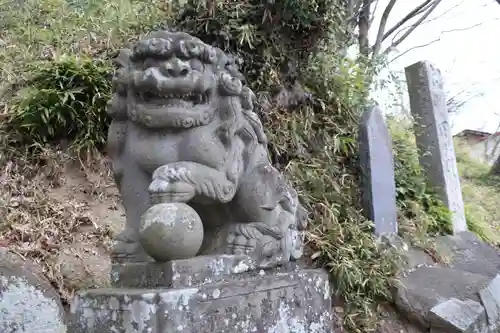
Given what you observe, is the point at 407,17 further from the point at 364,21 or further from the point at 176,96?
the point at 176,96

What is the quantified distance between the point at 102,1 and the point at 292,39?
7.95 feet

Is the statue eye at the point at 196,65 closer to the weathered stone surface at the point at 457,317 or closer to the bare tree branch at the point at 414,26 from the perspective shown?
the weathered stone surface at the point at 457,317

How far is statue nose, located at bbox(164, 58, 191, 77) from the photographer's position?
2090 millimetres

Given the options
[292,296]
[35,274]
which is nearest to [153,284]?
[292,296]

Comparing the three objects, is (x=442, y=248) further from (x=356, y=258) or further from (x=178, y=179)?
(x=178, y=179)

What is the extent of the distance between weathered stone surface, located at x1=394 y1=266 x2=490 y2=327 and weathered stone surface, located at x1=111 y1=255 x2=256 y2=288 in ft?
7.58

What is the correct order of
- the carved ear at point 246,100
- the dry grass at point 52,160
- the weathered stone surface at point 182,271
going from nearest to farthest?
1. the weathered stone surface at point 182,271
2. the carved ear at point 246,100
3. the dry grass at point 52,160

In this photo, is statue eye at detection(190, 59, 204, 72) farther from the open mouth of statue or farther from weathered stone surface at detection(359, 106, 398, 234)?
weathered stone surface at detection(359, 106, 398, 234)

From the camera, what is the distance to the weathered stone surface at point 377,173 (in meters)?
4.56

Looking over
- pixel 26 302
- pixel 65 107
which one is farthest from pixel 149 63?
pixel 65 107

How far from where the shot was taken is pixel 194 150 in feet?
6.98

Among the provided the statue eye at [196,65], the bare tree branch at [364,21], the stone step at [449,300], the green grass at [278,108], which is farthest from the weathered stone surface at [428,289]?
the bare tree branch at [364,21]

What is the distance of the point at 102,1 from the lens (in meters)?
6.05

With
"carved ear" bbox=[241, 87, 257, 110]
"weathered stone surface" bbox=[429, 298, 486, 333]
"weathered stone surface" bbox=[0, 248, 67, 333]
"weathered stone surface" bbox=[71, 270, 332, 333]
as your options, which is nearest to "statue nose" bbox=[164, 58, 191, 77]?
"carved ear" bbox=[241, 87, 257, 110]
